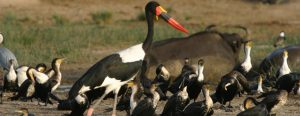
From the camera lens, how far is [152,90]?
42.7 feet

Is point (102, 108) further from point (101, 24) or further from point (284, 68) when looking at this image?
point (101, 24)

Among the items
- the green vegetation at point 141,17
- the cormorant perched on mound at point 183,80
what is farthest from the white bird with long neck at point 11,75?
the green vegetation at point 141,17

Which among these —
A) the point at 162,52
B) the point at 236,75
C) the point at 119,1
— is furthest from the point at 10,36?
the point at 119,1

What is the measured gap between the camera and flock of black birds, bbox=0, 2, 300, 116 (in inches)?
474

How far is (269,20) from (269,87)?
1959cm

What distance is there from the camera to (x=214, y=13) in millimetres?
37969

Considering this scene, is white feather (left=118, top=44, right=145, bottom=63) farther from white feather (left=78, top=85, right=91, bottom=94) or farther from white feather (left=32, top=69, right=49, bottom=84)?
white feather (left=32, top=69, right=49, bottom=84)

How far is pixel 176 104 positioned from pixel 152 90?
Result: 68 centimetres

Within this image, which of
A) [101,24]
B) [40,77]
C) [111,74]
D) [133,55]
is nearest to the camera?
[111,74]

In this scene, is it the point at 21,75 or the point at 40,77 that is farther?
the point at 21,75

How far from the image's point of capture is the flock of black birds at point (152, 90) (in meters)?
12.0

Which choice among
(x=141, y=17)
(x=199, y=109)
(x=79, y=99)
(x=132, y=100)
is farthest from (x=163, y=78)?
(x=141, y=17)

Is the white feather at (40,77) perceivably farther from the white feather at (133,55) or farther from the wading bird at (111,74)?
the white feather at (133,55)

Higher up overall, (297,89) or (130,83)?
(130,83)
